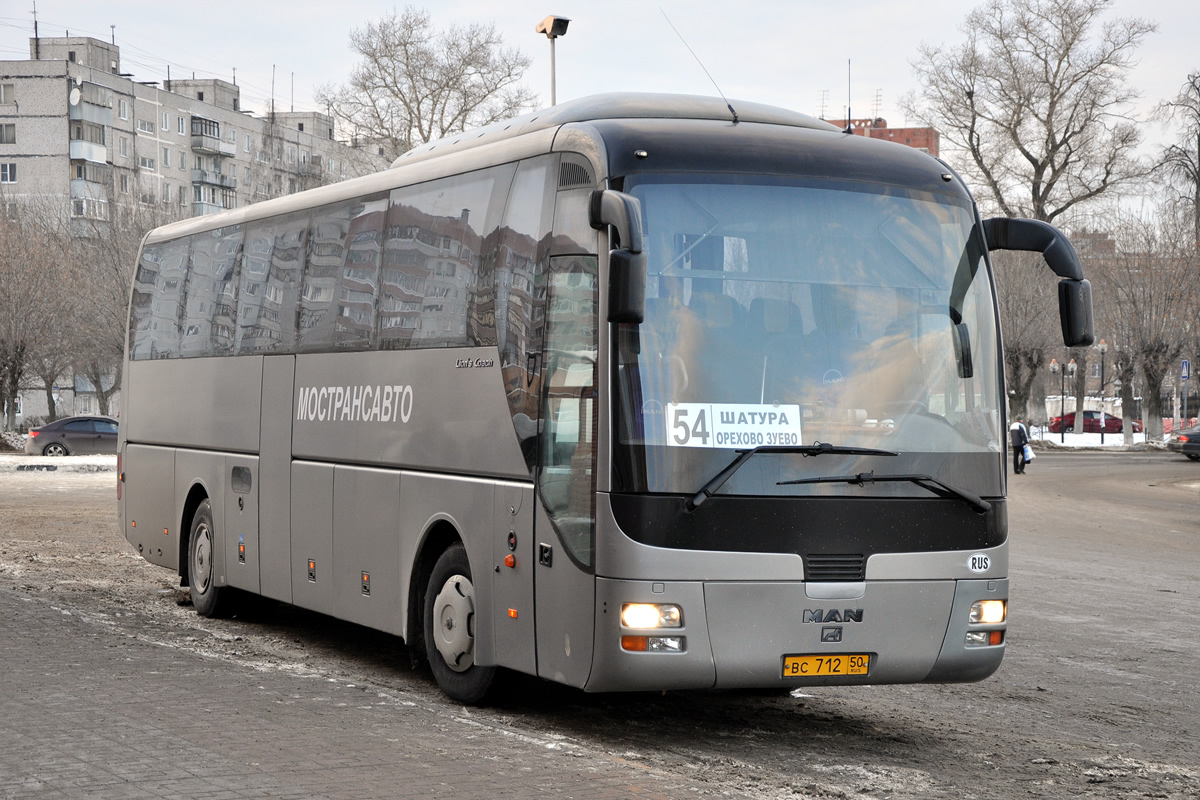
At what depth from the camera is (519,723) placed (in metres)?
8.52

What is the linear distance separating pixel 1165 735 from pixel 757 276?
340 cm

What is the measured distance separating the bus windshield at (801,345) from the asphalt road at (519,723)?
4.52 feet

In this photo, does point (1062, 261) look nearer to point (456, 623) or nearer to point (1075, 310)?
point (1075, 310)

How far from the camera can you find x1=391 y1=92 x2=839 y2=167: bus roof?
8.77 meters

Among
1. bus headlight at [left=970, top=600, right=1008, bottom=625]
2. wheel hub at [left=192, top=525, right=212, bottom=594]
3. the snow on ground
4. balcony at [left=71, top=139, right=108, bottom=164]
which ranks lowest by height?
the snow on ground

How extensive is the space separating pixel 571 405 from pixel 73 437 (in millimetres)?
39577

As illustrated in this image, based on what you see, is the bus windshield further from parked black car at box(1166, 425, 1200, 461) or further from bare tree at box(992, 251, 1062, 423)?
bare tree at box(992, 251, 1062, 423)

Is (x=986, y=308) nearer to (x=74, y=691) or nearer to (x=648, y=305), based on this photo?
(x=648, y=305)

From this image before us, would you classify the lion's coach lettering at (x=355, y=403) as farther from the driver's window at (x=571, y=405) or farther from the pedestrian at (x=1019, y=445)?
the pedestrian at (x=1019, y=445)

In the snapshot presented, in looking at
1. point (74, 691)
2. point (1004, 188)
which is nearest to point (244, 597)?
point (74, 691)

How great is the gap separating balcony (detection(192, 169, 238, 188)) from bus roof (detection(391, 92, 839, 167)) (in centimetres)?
10330

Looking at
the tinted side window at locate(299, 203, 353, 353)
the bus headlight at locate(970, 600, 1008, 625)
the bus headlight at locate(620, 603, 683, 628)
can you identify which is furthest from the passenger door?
the tinted side window at locate(299, 203, 353, 353)

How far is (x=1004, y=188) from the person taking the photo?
60281mm

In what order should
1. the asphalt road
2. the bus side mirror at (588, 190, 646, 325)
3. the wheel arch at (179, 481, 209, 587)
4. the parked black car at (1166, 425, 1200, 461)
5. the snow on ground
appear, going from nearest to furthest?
the asphalt road, the bus side mirror at (588, 190, 646, 325), the wheel arch at (179, 481, 209, 587), the parked black car at (1166, 425, 1200, 461), the snow on ground
